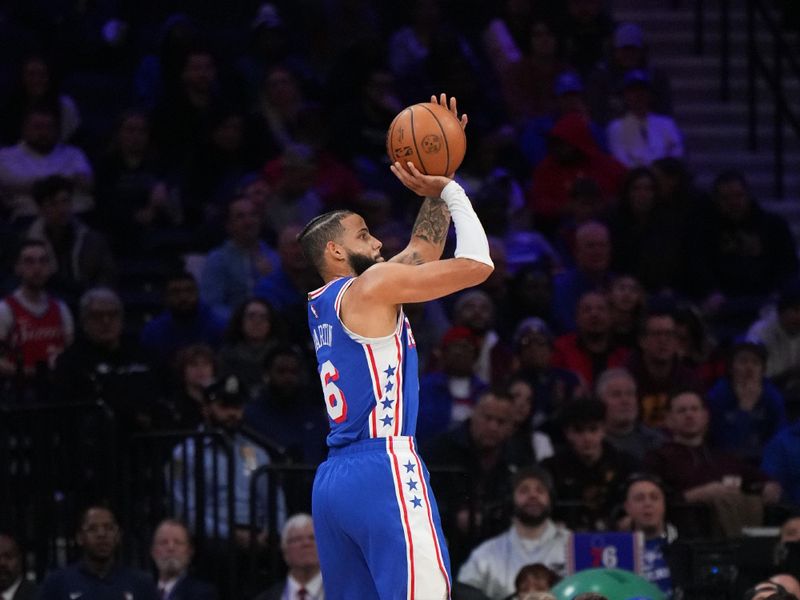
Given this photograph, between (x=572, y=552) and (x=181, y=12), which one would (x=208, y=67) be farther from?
(x=572, y=552)

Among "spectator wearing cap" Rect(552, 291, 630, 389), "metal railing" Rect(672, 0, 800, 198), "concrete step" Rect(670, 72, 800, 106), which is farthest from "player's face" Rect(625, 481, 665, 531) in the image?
"concrete step" Rect(670, 72, 800, 106)

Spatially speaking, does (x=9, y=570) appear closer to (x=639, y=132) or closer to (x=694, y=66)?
(x=639, y=132)

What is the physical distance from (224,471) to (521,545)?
2051 millimetres

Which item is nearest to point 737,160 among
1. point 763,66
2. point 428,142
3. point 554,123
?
point 763,66

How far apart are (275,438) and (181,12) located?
20.1 ft

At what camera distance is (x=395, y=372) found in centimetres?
706

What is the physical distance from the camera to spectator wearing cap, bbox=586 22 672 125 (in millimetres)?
16219

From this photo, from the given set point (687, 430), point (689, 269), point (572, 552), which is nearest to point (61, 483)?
point (572, 552)

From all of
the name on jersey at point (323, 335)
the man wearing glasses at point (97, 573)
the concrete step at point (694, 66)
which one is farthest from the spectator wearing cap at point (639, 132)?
the name on jersey at point (323, 335)

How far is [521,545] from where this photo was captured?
34.3 ft

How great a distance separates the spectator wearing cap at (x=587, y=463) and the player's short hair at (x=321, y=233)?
166 inches

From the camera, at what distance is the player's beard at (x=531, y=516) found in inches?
410

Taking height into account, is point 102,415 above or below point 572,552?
above

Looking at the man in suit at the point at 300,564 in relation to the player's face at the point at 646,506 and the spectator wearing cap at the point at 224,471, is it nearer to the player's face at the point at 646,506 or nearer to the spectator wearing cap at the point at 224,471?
the spectator wearing cap at the point at 224,471
